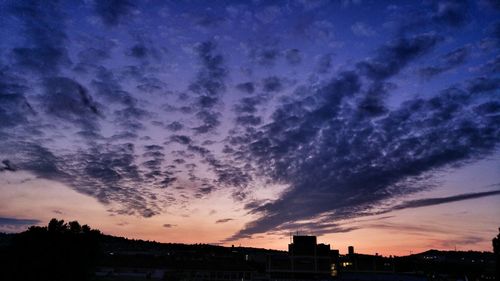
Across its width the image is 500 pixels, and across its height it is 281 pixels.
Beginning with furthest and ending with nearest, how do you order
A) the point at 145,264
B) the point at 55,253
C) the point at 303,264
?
the point at 303,264, the point at 145,264, the point at 55,253

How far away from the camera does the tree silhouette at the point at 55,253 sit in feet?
157

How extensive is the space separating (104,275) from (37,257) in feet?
50.2

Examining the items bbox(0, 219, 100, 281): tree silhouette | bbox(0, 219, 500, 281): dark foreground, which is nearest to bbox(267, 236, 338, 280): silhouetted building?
bbox(0, 219, 500, 281): dark foreground

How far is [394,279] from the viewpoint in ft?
251

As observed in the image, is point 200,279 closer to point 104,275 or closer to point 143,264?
point 143,264

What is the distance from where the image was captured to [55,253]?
5103 cm

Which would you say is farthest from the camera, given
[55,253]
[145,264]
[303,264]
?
[303,264]

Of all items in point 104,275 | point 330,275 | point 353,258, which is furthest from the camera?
point 353,258

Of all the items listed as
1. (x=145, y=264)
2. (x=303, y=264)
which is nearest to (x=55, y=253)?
(x=145, y=264)

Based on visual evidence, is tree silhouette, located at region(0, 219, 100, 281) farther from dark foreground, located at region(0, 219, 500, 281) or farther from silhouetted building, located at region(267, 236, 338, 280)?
silhouetted building, located at region(267, 236, 338, 280)

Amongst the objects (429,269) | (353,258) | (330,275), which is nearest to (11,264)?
(330,275)

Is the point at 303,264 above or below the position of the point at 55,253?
below

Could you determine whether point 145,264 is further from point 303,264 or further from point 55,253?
point 303,264

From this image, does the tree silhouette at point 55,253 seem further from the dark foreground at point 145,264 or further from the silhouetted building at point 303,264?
the silhouetted building at point 303,264
